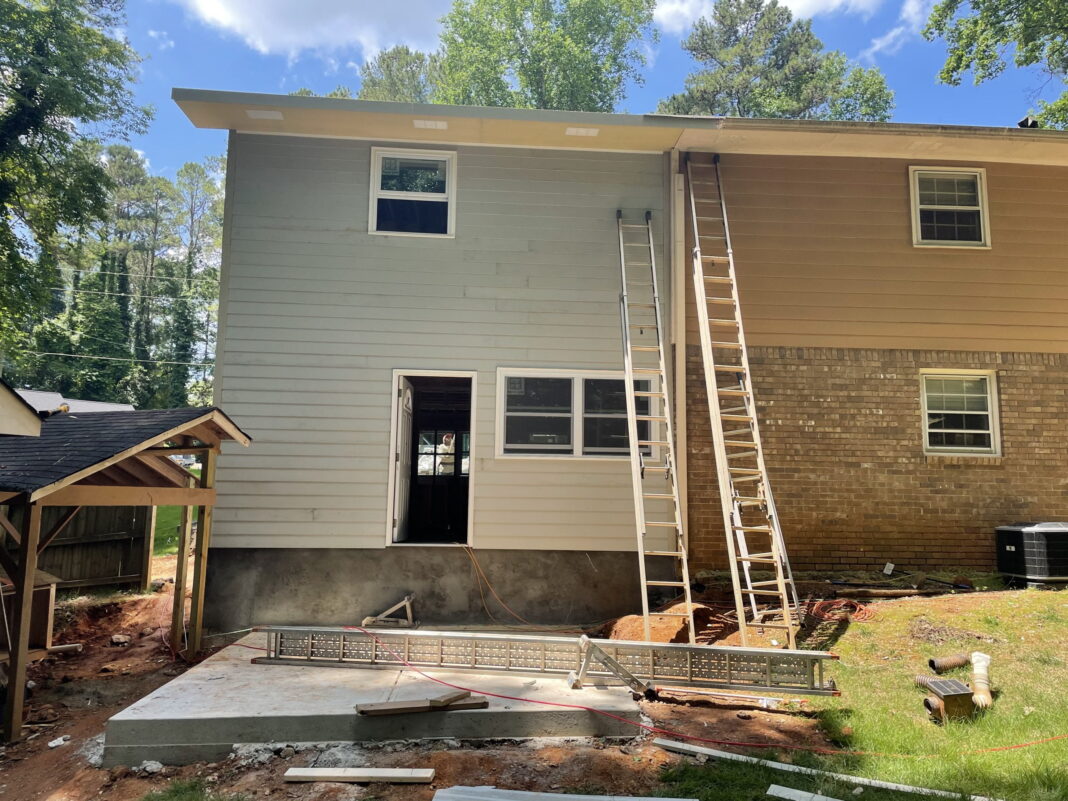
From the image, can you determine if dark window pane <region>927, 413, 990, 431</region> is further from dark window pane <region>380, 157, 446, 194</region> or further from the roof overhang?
dark window pane <region>380, 157, 446, 194</region>

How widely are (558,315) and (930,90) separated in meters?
23.1

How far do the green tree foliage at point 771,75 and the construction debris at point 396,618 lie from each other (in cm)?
2656

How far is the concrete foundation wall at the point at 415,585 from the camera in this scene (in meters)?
7.62

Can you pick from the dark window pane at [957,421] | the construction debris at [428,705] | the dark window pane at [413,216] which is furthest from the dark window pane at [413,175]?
the dark window pane at [957,421]

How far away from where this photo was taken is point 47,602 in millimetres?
7027

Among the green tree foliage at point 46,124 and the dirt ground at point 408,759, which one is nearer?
the dirt ground at point 408,759

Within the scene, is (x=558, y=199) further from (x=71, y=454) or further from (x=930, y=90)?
(x=930, y=90)

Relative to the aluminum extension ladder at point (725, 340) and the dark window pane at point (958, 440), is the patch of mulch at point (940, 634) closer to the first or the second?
the aluminum extension ladder at point (725, 340)

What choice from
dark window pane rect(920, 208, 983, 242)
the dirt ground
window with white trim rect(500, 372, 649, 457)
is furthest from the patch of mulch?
dark window pane rect(920, 208, 983, 242)

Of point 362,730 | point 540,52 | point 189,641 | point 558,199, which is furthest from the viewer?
point 540,52

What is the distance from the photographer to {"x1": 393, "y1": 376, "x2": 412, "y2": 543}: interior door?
7965mm

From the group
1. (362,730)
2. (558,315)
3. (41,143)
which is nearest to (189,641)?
(362,730)

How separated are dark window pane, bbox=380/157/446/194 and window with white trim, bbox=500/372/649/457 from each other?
103 inches

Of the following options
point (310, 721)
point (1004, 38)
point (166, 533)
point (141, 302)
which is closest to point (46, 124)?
point (166, 533)
